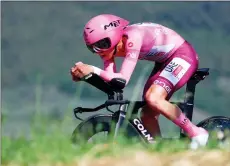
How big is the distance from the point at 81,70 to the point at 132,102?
0.73m

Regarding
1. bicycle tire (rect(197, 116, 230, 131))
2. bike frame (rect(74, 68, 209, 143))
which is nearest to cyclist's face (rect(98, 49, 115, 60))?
bike frame (rect(74, 68, 209, 143))

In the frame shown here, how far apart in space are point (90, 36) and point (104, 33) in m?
0.16

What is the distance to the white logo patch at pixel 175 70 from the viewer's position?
6844mm

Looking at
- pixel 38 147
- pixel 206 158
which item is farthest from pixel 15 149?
pixel 206 158

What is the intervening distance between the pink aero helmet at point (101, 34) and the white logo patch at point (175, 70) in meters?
0.67

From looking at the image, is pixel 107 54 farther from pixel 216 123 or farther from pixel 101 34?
pixel 216 123

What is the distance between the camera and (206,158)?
179 inches

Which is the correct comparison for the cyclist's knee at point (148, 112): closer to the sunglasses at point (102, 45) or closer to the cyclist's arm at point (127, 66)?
the cyclist's arm at point (127, 66)

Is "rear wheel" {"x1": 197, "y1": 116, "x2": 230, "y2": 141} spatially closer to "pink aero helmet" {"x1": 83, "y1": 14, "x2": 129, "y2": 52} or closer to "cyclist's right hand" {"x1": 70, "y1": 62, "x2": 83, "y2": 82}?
"pink aero helmet" {"x1": 83, "y1": 14, "x2": 129, "y2": 52}

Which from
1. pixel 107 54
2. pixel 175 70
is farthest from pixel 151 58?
pixel 107 54

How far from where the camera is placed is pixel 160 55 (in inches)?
278

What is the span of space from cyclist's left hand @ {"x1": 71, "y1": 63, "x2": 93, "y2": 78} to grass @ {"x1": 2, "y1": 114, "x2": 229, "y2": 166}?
41.7 inches

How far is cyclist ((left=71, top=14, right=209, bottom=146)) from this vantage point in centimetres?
662

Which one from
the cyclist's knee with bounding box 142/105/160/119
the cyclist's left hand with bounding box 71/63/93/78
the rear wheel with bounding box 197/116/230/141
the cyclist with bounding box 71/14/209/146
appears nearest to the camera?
the cyclist's left hand with bounding box 71/63/93/78
